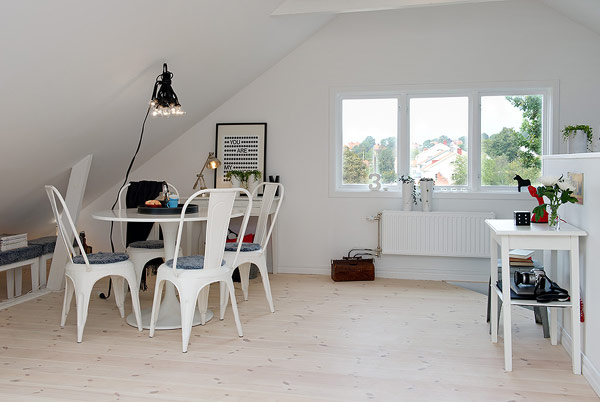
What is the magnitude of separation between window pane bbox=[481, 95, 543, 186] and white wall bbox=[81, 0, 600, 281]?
0.22m

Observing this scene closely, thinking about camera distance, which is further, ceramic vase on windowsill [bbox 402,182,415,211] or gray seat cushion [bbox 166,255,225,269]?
ceramic vase on windowsill [bbox 402,182,415,211]

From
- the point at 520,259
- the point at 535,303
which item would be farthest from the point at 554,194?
the point at 520,259

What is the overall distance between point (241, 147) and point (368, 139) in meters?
1.27

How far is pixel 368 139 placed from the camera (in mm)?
5121

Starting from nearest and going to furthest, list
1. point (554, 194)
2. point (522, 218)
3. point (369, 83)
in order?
point (554, 194) → point (522, 218) → point (369, 83)

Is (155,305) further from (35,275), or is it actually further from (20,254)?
(35,275)

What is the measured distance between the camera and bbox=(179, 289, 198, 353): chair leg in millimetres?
2908

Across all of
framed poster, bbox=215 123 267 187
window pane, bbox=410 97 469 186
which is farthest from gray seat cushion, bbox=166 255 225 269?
window pane, bbox=410 97 469 186

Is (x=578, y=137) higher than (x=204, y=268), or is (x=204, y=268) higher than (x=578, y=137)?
(x=578, y=137)

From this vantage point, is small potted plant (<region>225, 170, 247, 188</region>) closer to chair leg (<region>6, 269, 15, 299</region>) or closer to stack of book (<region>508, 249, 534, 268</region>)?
chair leg (<region>6, 269, 15, 299</region>)

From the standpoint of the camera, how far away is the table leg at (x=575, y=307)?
2.60 m

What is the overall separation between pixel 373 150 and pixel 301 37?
1.29m

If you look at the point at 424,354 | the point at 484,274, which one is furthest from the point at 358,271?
the point at 424,354

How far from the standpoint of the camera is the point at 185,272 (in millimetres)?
2992
